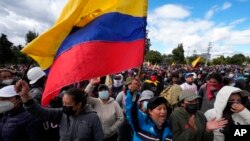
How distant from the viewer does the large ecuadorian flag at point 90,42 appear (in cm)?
355

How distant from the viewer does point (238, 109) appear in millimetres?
3426

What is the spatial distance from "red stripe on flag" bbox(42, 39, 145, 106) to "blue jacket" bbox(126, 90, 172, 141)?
533 mm

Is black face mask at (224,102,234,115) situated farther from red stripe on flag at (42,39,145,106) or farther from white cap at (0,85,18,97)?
white cap at (0,85,18,97)

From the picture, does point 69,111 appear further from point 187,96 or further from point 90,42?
point 187,96

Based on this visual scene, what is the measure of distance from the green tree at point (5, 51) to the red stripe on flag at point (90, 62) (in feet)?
185

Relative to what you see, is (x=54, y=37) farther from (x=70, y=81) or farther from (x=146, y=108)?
(x=146, y=108)

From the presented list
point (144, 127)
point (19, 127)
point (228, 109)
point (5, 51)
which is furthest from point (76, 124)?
point (5, 51)

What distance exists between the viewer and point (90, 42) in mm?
3717

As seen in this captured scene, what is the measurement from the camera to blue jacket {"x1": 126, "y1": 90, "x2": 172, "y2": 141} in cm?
357

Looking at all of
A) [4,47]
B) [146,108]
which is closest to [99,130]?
[146,108]

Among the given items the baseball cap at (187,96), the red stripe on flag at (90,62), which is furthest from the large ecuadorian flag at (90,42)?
the baseball cap at (187,96)

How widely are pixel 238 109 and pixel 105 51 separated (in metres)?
→ 1.56

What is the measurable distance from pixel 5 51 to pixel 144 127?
58.6 meters

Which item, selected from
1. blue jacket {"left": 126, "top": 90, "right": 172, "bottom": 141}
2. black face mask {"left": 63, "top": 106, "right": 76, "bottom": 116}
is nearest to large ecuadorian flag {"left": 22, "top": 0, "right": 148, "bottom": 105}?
black face mask {"left": 63, "top": 106, "right": 76, "bottom": 116}
